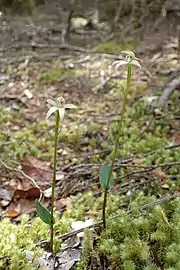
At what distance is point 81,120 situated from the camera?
2.86 meters

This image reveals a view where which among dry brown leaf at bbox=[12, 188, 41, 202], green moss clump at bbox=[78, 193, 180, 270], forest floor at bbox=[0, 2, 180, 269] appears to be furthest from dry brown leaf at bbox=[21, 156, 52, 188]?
green moss clump at bbox=[78, 193, 180, 270]

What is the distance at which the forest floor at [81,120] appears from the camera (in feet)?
6.67

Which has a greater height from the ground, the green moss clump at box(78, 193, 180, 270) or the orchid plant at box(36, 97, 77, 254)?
the orchid plant at box(36, 97, 77, 254)

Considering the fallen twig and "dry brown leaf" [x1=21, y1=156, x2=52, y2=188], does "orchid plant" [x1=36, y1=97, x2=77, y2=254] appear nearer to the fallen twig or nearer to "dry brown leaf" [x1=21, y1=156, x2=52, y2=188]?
the fallen twig

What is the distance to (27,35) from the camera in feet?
15.1

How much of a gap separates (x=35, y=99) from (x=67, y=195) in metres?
1.35

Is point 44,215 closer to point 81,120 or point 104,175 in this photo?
point 104,175

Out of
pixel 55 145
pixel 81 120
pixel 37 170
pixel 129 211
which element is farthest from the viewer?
pixel 81 120

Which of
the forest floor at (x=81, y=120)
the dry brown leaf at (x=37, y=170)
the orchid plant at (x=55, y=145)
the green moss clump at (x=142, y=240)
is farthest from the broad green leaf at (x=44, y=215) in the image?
the dry brown leaf at (x=37, y=170)

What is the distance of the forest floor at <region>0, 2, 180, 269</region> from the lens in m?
2.03

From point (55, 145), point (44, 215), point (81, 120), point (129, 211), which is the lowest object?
point (81, 120)

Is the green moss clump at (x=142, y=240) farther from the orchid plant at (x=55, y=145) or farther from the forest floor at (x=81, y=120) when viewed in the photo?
the forest floor at (x=81, y=120)

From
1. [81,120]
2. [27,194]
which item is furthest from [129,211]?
[81,120]

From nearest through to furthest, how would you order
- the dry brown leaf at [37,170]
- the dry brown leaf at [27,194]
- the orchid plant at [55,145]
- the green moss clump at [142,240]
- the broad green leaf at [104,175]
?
1. the orchid plant at [55,145]
2. the green moss clump at [142,240]
3. the broad green leaf at [104,175]
4. the dry brown leaf at [27,194]
5. the dry brown leaf at [37,170]
